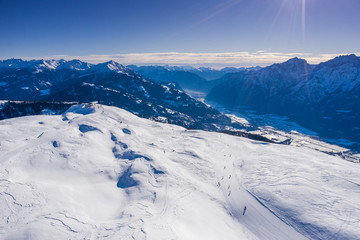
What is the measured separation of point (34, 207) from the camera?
26547 mm

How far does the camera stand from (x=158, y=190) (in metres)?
36.0

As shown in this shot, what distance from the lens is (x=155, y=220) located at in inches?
1088

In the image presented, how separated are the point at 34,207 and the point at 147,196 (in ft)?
56.2

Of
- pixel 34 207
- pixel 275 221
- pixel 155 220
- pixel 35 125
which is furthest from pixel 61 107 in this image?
pixel 275 221

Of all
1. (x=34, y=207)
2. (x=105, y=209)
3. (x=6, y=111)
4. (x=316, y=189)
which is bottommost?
(x=6, y=111)

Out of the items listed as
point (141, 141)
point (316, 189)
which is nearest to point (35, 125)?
point (141, 141)

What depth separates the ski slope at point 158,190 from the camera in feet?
85.1

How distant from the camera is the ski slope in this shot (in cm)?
2595

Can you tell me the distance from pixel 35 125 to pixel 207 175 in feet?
203

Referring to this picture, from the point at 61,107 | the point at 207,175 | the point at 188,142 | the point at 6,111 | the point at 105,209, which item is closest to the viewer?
the point at 105,209

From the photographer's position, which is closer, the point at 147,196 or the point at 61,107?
the point at 147,196

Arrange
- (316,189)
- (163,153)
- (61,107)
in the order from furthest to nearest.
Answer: (61,107) → (163,153) → (316,189)

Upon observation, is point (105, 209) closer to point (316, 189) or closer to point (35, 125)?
point (316, 189)

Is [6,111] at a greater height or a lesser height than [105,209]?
lesser
